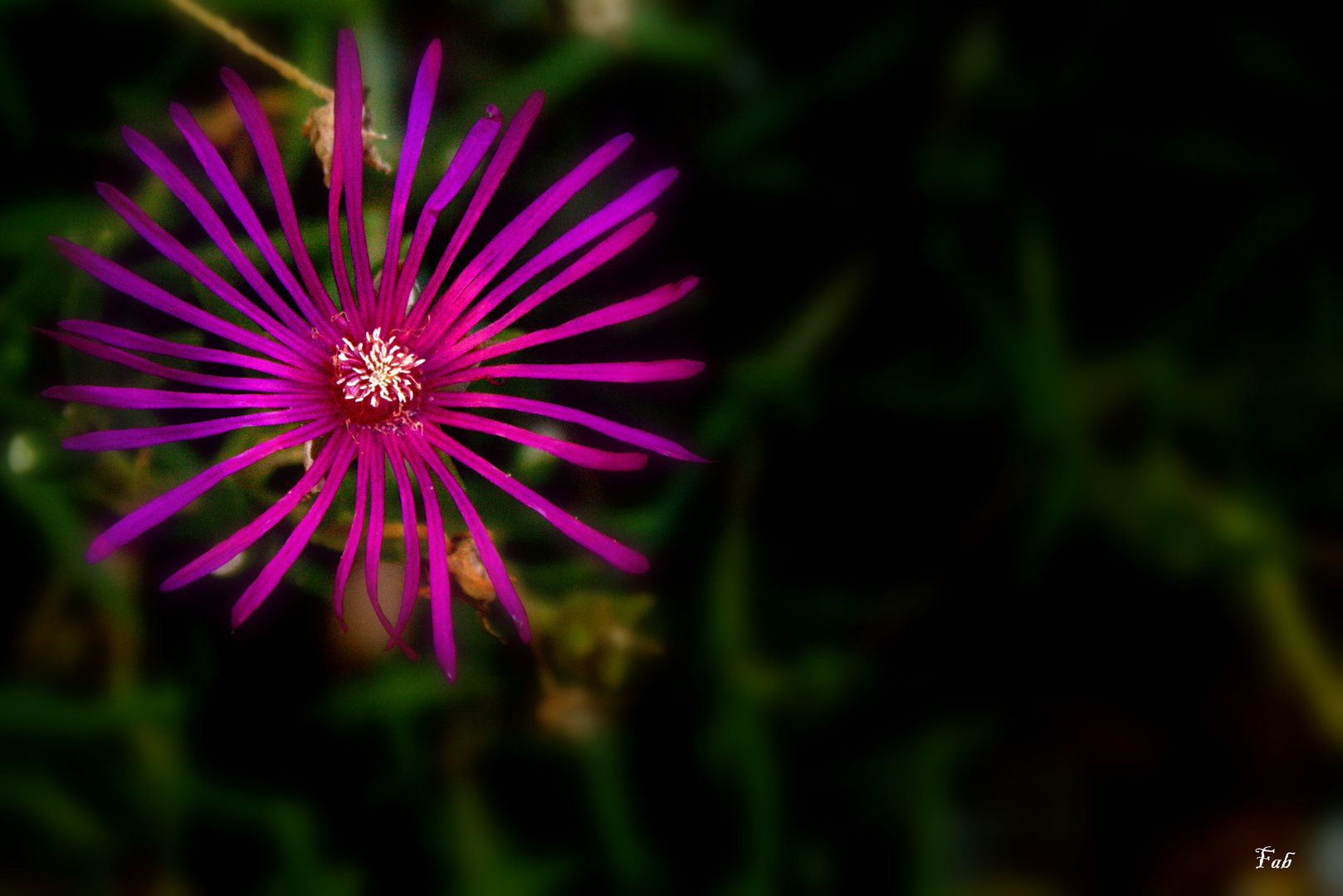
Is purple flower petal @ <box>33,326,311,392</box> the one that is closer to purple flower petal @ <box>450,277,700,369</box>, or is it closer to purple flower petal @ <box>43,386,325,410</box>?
purple flower petal @ <box>43,386,325,410</box>

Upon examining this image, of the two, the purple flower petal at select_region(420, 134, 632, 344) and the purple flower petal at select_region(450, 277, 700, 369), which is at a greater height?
the purple flower petal at select_region(420, 134, 632, 344)

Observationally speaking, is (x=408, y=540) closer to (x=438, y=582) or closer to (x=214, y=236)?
(x=438, y=582)

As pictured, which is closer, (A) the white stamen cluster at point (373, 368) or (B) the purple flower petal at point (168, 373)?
(B) the purple flower petal at point (168, 373)

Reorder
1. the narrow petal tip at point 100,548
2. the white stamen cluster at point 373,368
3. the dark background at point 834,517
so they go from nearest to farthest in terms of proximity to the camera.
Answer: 1. the narrow petal tip at point 100,548
2. the white stamen cluster at point 373,368
3. the dark background at point 834,517

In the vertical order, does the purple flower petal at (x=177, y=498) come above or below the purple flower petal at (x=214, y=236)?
below

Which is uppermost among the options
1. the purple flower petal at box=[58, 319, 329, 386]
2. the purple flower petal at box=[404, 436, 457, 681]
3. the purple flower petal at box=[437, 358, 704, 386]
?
the purple flower petal at box=[58, 319, 329, 386]

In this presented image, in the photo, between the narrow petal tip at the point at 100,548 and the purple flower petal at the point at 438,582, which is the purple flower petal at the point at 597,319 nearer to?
the purple flower petal at the point at 438,582

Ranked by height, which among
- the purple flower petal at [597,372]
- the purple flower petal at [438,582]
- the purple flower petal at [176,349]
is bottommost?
the purple flower petal at [438,582]

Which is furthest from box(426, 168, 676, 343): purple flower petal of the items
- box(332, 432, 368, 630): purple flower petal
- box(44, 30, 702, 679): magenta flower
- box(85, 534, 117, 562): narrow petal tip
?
box(85, 534, 117, 562): narrow petal tip

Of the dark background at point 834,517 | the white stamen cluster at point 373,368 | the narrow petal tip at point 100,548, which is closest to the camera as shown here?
the narrow petal tip at point 100,548

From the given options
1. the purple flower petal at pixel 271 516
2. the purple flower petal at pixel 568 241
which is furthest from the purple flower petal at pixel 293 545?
the purple flower petal at pixel 568 241

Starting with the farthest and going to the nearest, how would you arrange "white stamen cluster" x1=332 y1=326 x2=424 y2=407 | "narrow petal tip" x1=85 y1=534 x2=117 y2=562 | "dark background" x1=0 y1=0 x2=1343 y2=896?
"dark background" x1=0 y1=0 x2=1343 y2=896, "white stamen cluster" x1=332 y1=326 x2=424 y2=407, "narrow petal tip" x1=85 y1=534 x2=117 y2=562
